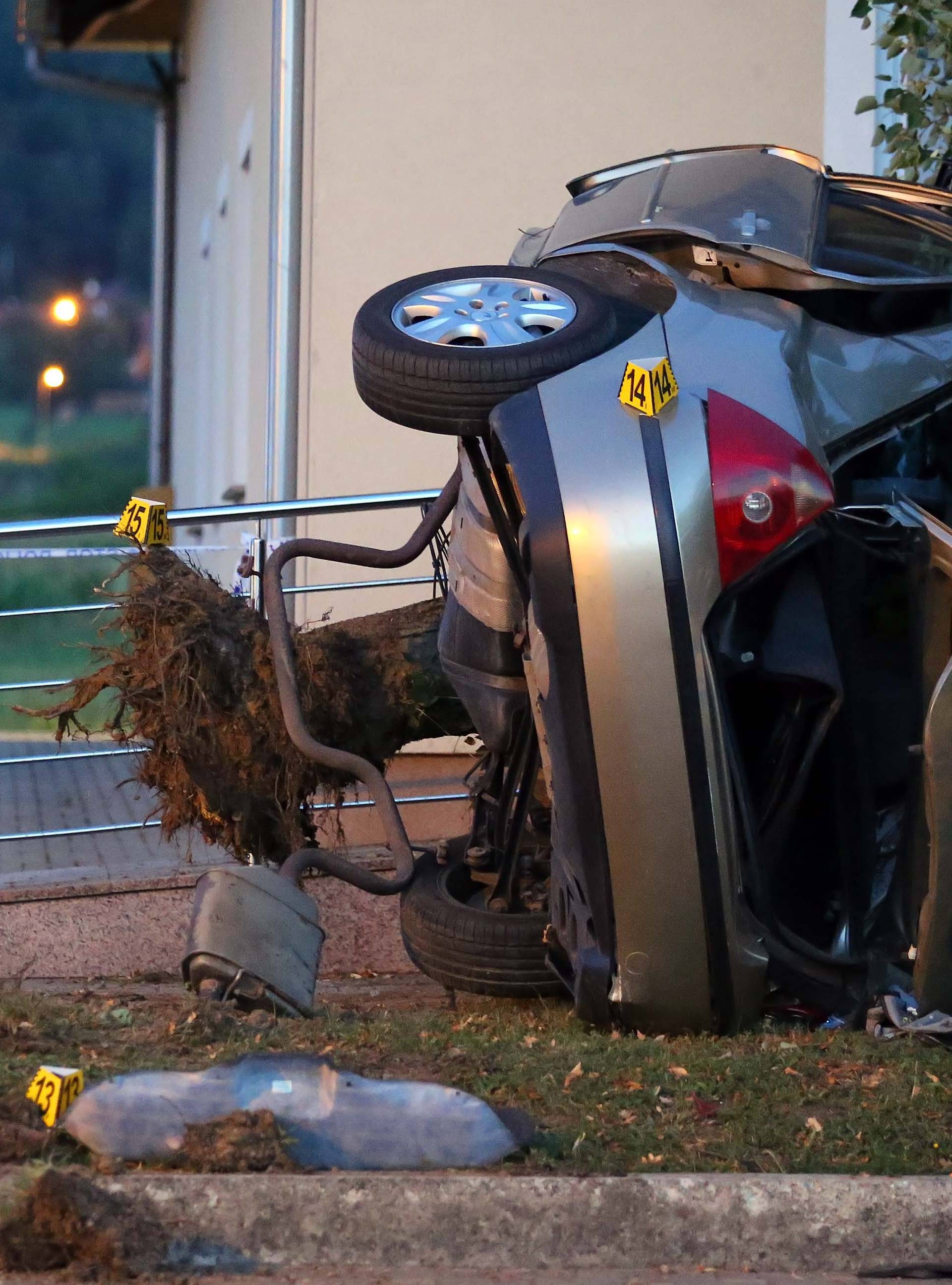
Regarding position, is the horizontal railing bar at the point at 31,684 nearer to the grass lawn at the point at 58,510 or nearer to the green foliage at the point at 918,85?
the grass lawn at the point at 58,510

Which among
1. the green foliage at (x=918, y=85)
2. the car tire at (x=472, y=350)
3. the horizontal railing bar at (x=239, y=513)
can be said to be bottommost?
the horizontal railing bar at (x=239, y=513)

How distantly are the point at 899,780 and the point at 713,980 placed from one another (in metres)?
0.83

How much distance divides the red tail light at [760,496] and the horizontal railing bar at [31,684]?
293 cm

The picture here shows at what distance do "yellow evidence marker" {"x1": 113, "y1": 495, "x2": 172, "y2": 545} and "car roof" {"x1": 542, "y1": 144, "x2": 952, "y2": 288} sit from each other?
1.47m

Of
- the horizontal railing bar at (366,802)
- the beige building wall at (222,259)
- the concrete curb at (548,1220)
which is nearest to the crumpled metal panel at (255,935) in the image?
the concrete curb at (548,1220)

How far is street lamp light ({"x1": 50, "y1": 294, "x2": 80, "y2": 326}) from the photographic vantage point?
56.3 feet

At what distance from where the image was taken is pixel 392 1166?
279 cm

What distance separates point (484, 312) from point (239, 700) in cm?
169

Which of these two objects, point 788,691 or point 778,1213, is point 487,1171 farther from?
point 788,691

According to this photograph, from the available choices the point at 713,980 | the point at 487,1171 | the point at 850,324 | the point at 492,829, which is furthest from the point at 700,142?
the point at 487,1171

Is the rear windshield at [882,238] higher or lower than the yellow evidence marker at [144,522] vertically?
higher

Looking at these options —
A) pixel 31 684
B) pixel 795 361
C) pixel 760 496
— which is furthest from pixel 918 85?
pixel 31 684

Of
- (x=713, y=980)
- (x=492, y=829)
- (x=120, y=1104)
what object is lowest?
(x=492, y=829)

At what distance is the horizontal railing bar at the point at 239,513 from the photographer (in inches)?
225
